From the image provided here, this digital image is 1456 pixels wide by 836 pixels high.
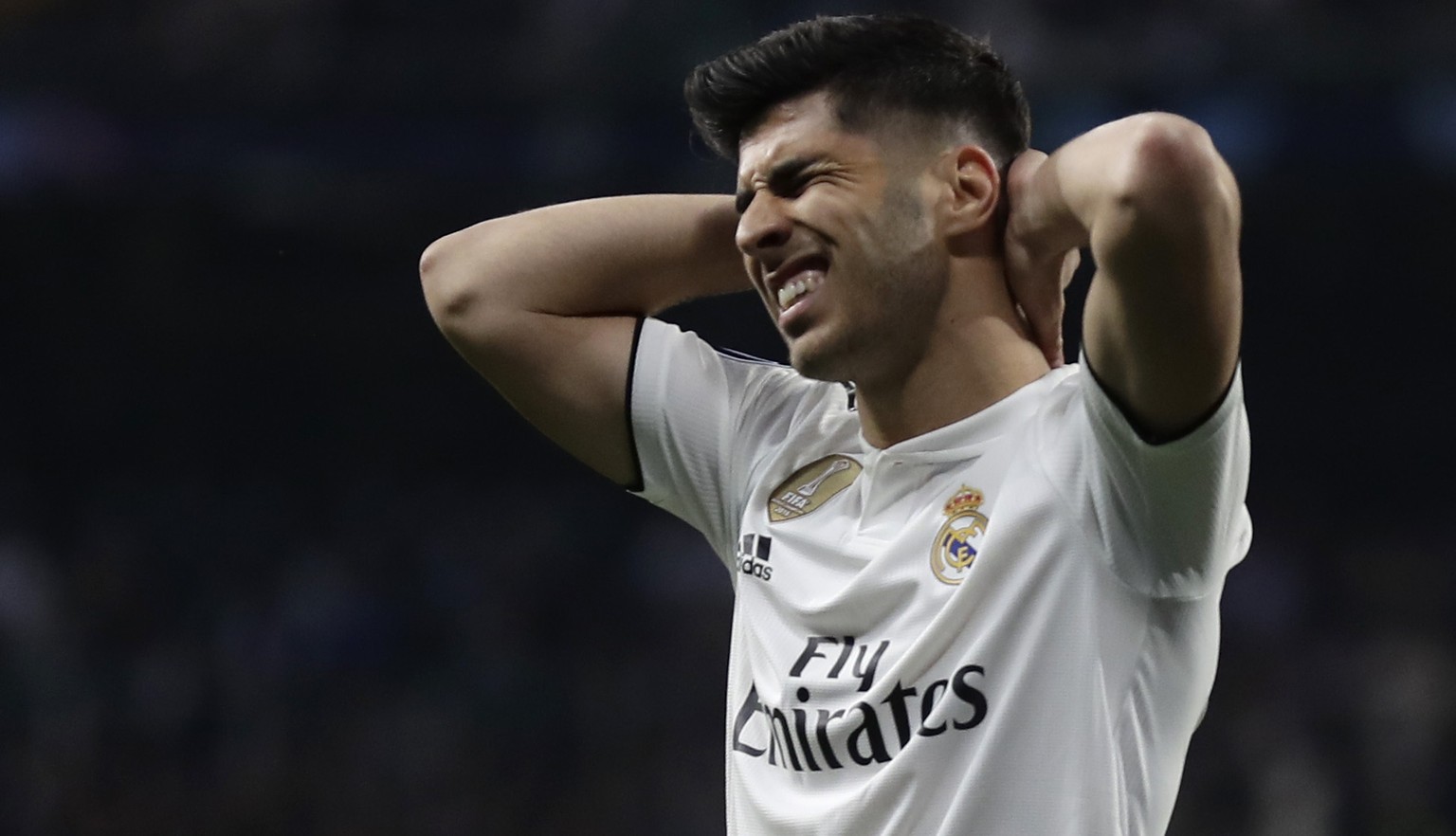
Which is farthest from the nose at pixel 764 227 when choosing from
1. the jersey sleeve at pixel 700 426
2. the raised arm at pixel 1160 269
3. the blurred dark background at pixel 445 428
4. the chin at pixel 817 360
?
the blurred dark background at pixel 445 428

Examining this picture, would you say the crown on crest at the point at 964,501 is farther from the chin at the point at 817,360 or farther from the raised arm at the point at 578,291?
the raised arm at the point at 578,291

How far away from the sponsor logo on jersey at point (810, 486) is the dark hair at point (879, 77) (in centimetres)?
42

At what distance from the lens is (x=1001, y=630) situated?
186 centimetres

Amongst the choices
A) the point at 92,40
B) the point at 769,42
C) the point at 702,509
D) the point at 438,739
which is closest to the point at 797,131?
the point at 769,42

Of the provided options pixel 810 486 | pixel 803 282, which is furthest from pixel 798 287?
pixel 810 486

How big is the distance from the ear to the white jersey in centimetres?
21

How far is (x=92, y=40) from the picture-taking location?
321 inches

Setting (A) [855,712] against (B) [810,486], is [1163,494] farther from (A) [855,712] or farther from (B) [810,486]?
(B) [810,486]

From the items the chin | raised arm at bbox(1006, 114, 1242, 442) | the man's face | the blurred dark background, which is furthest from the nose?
the blurred dark background

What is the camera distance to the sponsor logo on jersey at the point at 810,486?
2.16m

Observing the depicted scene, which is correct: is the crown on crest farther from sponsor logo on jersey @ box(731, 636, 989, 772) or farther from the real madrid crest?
sponsor logo on jersey @ box(731, 636, 989, 772)

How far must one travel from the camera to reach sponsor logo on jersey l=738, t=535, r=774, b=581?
2.16 metres

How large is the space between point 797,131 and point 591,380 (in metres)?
0.46

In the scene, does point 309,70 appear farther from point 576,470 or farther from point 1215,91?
point 1215,91
